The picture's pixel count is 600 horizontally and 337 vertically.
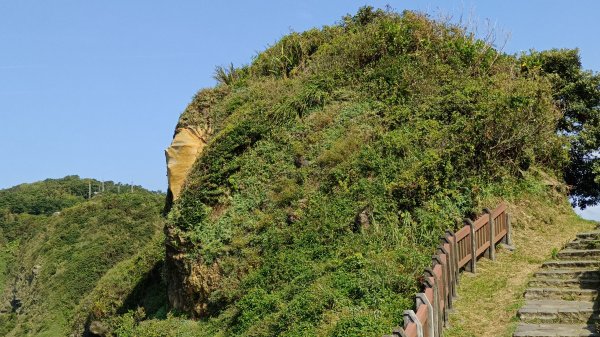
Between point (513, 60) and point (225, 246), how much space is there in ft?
34.7

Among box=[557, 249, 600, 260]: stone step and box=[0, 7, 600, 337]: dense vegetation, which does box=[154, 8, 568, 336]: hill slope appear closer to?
box=[0, 7, 600, 337]: dense vegetation

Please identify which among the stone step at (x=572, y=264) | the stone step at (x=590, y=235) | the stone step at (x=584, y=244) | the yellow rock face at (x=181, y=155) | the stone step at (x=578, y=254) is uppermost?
the yellow rock face at (x=181, y=155)

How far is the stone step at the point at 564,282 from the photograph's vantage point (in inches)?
494

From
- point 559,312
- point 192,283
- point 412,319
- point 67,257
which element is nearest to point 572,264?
point 559,312

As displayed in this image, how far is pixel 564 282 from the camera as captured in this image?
1282 cm

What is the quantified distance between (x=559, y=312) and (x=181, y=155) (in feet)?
41.2

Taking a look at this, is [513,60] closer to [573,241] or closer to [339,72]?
[339,72]

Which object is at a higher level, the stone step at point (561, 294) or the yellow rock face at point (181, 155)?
the yellow rock face at point (181, 155)

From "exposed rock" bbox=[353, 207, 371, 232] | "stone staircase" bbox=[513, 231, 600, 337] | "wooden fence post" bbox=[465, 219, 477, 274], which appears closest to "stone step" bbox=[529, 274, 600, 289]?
"stone staircase" bbox=[513, 231, 600, 337]

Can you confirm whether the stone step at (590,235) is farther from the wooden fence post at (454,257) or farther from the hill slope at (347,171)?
the wooden fence post at (454,257)

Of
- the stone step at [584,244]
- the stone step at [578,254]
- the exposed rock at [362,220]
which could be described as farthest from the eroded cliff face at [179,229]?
the stone step at [584,244]

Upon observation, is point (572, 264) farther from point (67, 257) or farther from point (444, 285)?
point (67, 257)

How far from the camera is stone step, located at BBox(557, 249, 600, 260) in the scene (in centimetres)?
1403

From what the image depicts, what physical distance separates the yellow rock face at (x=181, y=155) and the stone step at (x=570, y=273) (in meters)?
10.5
